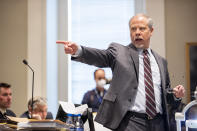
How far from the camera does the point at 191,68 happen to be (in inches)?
233

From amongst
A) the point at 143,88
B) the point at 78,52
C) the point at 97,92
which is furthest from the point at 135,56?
the point at 97,92

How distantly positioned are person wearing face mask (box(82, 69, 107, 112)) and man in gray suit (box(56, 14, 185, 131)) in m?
2.61

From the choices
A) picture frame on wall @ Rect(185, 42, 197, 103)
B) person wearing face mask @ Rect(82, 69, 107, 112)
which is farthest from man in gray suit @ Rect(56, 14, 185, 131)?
picture frame on wall @ Rect(185, 42, 197, 103)

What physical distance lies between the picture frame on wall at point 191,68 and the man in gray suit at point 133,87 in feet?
8.89

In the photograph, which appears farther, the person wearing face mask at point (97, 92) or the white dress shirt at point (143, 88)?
the person wearing face mask at point (97, 92)

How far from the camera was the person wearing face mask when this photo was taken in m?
5.77

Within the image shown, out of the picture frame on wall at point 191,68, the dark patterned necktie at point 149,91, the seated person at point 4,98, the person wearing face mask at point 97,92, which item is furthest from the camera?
the picture frame on wall at point 191,68

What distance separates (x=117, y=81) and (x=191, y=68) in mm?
3170

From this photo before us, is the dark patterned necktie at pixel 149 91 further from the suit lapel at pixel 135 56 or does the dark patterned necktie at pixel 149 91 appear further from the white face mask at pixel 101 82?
the white face mask at pixel 101 82

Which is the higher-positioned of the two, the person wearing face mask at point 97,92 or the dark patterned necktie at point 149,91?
the dark patterned necktie at point 149,91

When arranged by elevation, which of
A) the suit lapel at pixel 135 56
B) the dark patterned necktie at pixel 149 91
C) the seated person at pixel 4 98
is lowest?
the seated person at pixel 4 98

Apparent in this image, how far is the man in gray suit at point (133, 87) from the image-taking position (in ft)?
9.60

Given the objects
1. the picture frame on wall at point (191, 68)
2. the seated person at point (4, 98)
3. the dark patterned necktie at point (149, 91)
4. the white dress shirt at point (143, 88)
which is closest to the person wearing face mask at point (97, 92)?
the seated person at point (4, 98)

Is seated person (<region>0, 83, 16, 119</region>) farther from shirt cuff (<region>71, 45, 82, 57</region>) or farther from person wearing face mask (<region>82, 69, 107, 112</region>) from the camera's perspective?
shirt cuff (<region>71, 45, 82, 57</region>)
